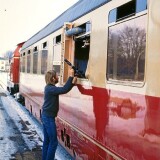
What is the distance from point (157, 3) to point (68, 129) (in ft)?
12.4

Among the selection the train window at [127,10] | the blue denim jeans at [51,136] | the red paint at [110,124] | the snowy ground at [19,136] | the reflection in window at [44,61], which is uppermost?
the train window at [127,10]

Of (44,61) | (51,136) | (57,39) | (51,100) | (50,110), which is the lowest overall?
(51,136)

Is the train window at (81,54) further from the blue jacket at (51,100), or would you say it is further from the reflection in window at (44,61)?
the reflection in window at (44,61)

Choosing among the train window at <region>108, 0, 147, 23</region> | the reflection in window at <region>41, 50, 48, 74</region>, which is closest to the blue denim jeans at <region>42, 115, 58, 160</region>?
the train window at <region>108, 0, 147, 23</region>

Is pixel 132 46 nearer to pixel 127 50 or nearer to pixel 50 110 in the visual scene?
pixel 127 50

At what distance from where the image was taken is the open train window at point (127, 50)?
4055 mm

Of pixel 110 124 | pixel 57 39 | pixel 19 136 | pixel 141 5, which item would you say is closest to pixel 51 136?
pixel 110 124

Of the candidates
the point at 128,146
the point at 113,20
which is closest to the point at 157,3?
the point at 113,20

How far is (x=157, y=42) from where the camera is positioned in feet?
12.1

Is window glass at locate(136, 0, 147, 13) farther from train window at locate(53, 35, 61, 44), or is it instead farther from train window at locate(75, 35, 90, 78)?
train window at locate(53, 35, 61, 44)

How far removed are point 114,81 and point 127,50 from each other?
48cm

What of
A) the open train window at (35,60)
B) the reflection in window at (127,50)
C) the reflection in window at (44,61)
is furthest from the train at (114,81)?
the open train window at (35,60)

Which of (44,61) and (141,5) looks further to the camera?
(44,61)

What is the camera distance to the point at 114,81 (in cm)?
474
